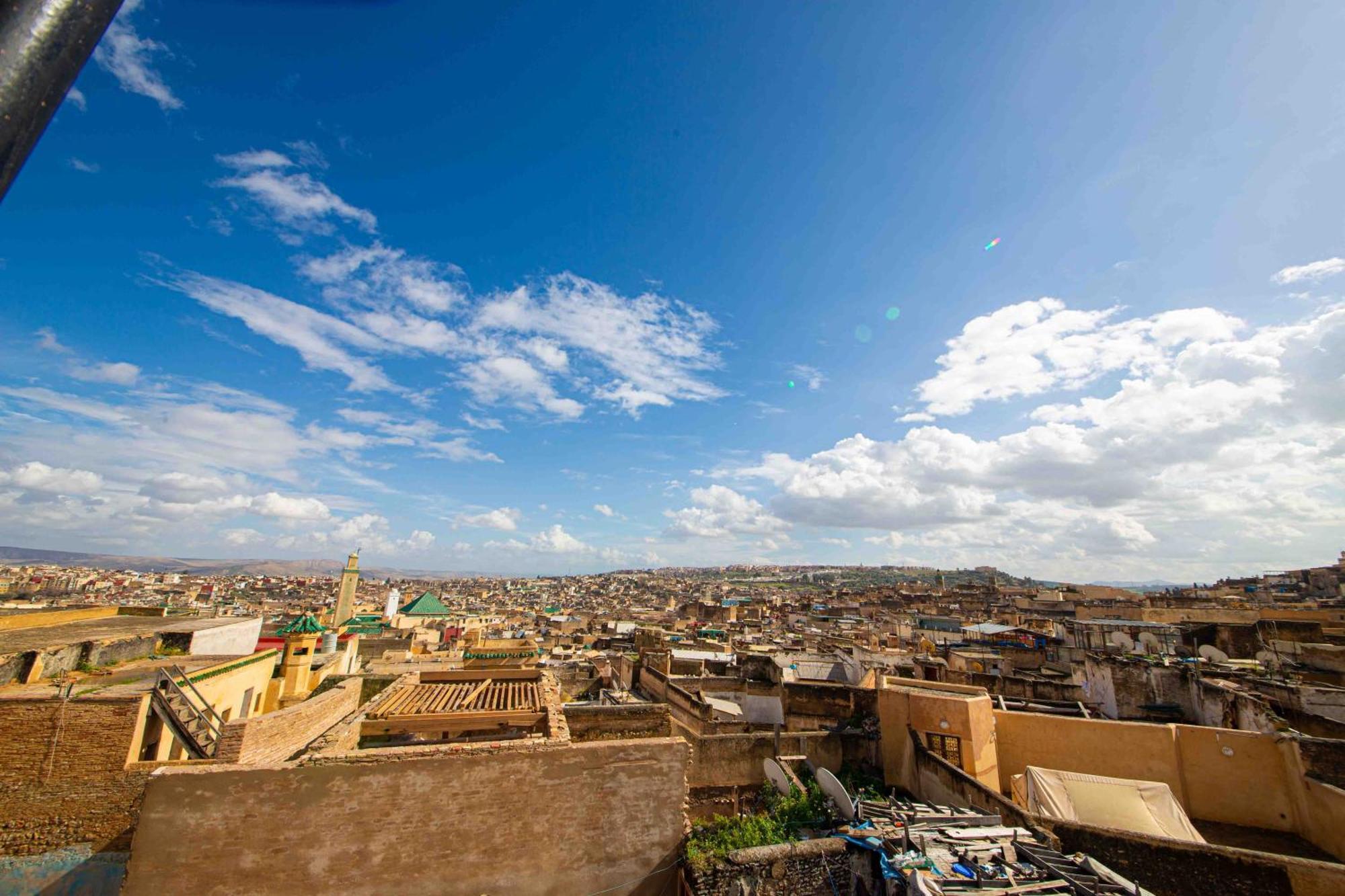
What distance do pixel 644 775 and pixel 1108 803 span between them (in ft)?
34.1

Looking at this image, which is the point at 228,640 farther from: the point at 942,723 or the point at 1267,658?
the point at 1267,658

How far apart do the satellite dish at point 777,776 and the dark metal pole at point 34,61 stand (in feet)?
52.8

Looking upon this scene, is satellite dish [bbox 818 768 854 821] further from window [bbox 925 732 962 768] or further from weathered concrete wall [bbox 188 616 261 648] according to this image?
weathered concrete wall [bbox 188 616 261 648]

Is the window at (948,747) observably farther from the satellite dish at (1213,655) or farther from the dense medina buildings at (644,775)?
the satellite dish at (1213,655)

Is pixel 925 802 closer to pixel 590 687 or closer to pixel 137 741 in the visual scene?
pixel 590 687

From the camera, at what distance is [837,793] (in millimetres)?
12125

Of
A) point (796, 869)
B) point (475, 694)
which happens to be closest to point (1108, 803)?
point (796, 869)

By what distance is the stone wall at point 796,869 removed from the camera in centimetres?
1075

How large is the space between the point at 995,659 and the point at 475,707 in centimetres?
2486

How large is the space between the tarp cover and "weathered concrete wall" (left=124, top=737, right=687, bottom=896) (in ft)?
28.1

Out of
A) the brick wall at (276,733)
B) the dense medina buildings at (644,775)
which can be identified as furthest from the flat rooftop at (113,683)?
the brick wall at (276,733)

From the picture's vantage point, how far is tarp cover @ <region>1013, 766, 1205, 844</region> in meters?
12.0

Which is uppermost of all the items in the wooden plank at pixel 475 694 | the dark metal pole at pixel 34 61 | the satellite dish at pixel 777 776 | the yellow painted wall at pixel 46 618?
the dark metal pole at pixel 34 61

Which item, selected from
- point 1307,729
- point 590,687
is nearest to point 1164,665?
point 1307,729
